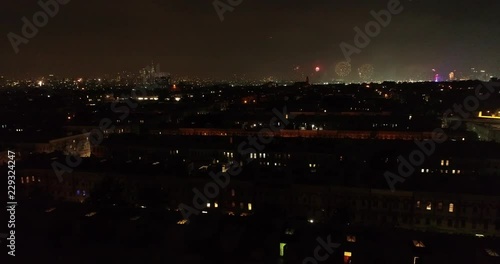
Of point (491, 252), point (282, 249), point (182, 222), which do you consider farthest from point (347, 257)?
point (182, 222)

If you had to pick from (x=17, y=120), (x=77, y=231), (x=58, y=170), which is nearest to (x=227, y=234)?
(x=77, y=231)

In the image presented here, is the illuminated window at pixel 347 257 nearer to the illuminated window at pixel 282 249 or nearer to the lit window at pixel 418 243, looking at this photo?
the illuminated window at pixel 282 249

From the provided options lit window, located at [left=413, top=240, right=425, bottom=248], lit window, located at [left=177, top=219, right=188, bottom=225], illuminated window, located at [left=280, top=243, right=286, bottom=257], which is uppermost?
lit window, located at [left=177, top=219, right=188, bottom=225]

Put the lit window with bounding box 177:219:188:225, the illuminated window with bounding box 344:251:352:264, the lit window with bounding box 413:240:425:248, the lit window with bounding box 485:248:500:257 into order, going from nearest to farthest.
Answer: the lit window with bounding box 485:248:500:257 < the illuminated window with bounding box 344:251:352:264 < the lit window with bounding box 413:240:425:248 < the lit window with bounding box 177:219:188:225

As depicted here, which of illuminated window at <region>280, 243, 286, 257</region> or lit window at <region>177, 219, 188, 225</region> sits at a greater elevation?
lit window at <region>177, 219, 188, 225</region>

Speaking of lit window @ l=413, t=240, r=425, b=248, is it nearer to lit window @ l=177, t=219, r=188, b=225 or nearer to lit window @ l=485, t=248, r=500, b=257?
lit window @ l=485, t=248, r=500, b=257

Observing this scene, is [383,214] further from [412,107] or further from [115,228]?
[412,107]

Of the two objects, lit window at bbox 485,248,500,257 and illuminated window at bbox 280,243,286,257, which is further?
illuminated window at bbox 280,243,286,257

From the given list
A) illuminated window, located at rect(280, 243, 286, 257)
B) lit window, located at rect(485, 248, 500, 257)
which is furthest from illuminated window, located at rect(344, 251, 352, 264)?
lit window, located at rect(485, 248, 500, 257)

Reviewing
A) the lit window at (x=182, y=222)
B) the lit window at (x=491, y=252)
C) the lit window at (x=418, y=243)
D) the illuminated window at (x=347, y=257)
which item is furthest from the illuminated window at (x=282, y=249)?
the lit window at (x=491, y=252)

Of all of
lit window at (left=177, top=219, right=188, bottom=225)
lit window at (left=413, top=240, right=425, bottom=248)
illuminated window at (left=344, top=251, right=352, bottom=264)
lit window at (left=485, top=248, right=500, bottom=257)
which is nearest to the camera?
lit window at (left=485, top=248, right=500, bottom=257)

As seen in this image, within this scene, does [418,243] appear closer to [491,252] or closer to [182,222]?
[491,252]
